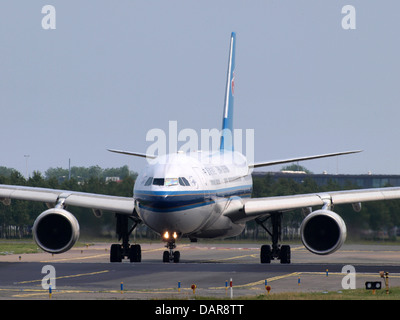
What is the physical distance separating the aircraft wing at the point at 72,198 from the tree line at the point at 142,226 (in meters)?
19.3

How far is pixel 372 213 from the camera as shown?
221 feet

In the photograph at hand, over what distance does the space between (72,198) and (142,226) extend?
87.0ft

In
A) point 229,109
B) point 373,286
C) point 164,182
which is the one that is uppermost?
point 229,109

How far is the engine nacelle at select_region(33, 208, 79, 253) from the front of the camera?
4134cm

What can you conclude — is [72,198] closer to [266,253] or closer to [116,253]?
[116,253]

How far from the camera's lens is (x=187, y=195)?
39.6 meters

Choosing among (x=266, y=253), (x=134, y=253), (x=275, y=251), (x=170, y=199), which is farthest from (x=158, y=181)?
(x=275, y=251)

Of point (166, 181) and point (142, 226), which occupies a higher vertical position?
point (166, 181)

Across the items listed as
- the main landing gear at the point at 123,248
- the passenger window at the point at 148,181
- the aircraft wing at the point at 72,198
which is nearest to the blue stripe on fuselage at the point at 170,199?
the passenger window at the point at 148,181

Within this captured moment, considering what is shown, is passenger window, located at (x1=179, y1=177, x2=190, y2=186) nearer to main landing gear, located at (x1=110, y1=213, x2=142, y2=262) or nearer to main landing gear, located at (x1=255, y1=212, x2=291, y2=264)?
main landing gear, located at (x1=110, y1=213, x2=142, y2=262)

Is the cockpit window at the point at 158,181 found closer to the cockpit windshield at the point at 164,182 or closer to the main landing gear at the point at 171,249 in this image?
the cockpit windshield at the point at 164,182
